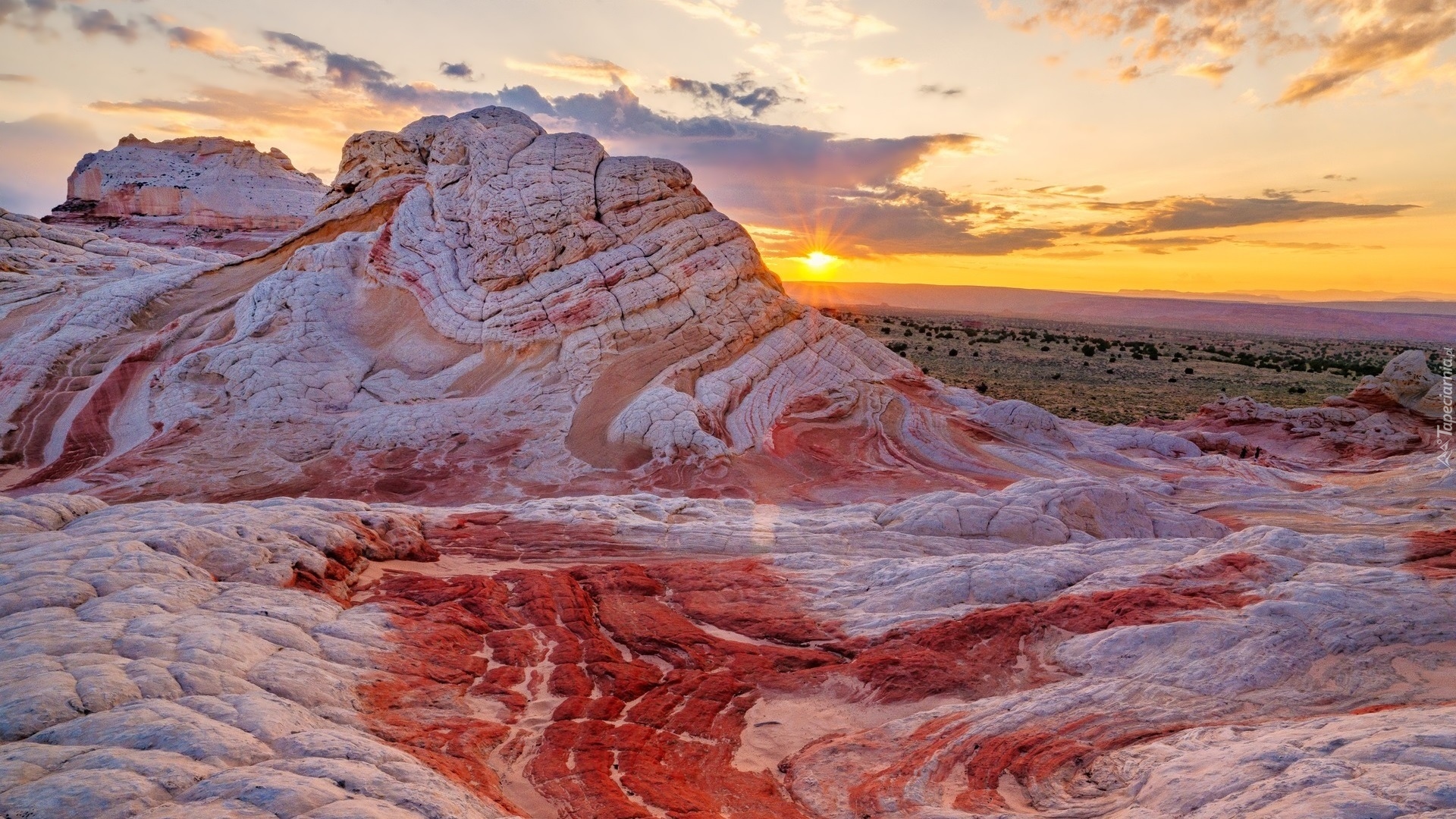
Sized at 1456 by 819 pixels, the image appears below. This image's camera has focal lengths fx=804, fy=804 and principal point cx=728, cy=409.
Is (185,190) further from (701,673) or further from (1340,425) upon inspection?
(1340,425)

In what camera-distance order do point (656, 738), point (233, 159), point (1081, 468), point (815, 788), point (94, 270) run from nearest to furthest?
point (815, 788) < point (656, 738) < point (1081, 468) < point (94, 270) < point (233, 159)

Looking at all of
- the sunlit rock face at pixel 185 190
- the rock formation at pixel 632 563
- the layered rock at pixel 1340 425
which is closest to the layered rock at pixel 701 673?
the rock formation at pixel 632 563

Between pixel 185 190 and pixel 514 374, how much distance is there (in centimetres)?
7071

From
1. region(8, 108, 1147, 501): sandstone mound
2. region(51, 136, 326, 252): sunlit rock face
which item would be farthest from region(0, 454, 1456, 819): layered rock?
region(51, 136, 326, 252): sunlit rock face

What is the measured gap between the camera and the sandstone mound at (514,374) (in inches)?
723

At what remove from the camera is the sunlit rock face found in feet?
234

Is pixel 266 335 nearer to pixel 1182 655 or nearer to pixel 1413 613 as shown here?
pixel 1182 655

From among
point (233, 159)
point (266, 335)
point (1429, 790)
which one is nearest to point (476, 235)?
point (266, 335)

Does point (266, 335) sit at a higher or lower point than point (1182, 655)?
higher

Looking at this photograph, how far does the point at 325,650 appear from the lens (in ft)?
25.4

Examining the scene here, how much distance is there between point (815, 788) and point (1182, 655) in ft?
13.1

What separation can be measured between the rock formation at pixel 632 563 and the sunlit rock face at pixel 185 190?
54672 mm

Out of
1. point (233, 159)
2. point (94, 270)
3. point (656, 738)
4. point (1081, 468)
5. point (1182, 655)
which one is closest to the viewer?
point (656, 738)

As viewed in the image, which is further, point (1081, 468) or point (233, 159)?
point (233, 159)
